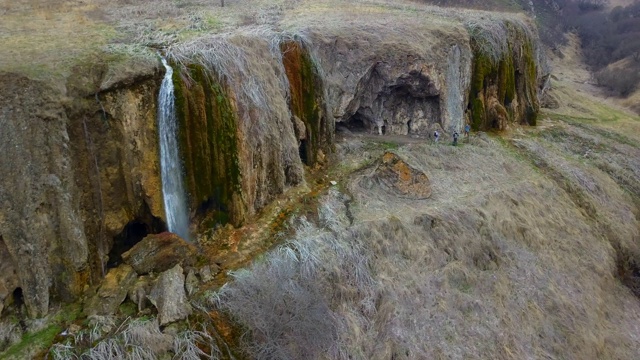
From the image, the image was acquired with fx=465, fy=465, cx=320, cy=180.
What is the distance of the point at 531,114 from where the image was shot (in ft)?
85.6

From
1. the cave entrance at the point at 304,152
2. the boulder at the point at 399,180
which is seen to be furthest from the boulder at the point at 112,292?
the boulder at the point at 399,180

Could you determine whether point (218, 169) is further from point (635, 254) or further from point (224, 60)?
point (635, 254)

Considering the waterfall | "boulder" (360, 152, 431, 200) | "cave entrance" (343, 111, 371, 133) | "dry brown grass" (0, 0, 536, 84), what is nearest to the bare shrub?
the waterfall

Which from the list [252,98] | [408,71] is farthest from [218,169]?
[408,71]

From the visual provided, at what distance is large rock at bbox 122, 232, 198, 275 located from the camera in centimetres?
1204

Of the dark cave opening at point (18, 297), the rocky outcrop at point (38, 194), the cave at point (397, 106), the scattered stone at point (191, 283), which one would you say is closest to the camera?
the rocky outcrop at point (38, 194)

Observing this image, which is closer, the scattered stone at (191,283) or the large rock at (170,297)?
the large rock at (170,297)

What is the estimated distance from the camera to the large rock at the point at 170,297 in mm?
10906

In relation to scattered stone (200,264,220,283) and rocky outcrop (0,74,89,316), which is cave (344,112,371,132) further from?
rocky outcrop (0,74,89,316)

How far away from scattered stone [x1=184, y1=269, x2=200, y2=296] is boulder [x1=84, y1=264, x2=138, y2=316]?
1.29m

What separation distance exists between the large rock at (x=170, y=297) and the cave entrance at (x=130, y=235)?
62.7 inches

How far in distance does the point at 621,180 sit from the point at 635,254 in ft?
16.2

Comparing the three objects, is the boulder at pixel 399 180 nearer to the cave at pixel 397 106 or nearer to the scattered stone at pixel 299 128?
the scattered stone at pixel 299 128

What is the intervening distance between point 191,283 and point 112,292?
188 centimetres
